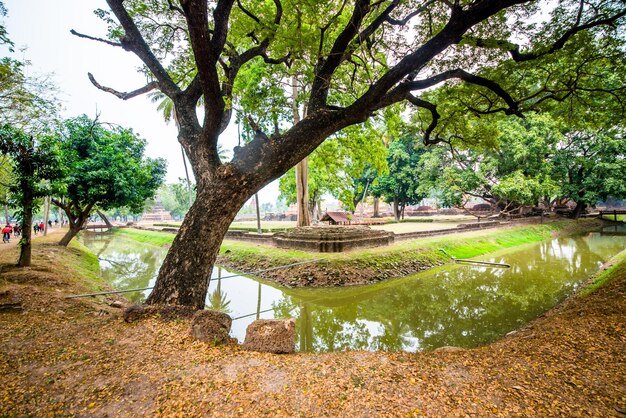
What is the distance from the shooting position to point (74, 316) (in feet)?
13.5

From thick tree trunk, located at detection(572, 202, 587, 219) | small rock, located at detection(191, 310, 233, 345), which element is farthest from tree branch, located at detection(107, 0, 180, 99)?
thick tree trunk, located at detection(572, 202, 587, 219)

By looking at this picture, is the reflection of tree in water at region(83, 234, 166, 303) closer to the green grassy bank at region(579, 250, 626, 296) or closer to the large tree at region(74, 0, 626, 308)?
the large tree at region(74, 0, 626, 308)

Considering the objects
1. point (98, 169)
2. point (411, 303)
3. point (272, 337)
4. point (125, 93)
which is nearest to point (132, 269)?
point (98, 169)

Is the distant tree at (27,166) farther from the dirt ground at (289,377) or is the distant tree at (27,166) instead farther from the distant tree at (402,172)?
the distant tree at (402,172)

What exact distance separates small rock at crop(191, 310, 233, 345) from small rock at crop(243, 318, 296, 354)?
315 mm

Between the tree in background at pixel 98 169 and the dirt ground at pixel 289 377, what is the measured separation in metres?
7.96

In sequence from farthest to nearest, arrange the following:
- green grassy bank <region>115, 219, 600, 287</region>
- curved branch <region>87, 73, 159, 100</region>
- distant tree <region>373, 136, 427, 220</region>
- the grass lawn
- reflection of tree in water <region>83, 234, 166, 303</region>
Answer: distant tree <region>373, 136, 427, 220</region> < the grass lawn < reflection of tree in water <region>83, 234, 166, 303</region> < green grassy bank <region>115, 219, 600, 287</region> < curved branch <region>87, 73, 159, 100</region>

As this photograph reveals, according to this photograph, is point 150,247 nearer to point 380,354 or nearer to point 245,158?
point 245,158

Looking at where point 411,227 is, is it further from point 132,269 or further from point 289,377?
point 289,377

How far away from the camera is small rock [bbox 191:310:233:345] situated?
10.2 feet

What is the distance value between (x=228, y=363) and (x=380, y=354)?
5.18 ft

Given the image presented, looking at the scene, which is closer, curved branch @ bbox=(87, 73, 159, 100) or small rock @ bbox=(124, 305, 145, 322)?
small rock @ bbox=(124, 305, 145, 322)

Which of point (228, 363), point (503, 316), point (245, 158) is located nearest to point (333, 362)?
point (228, 363)

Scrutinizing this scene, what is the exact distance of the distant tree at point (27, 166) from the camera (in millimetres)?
5988
